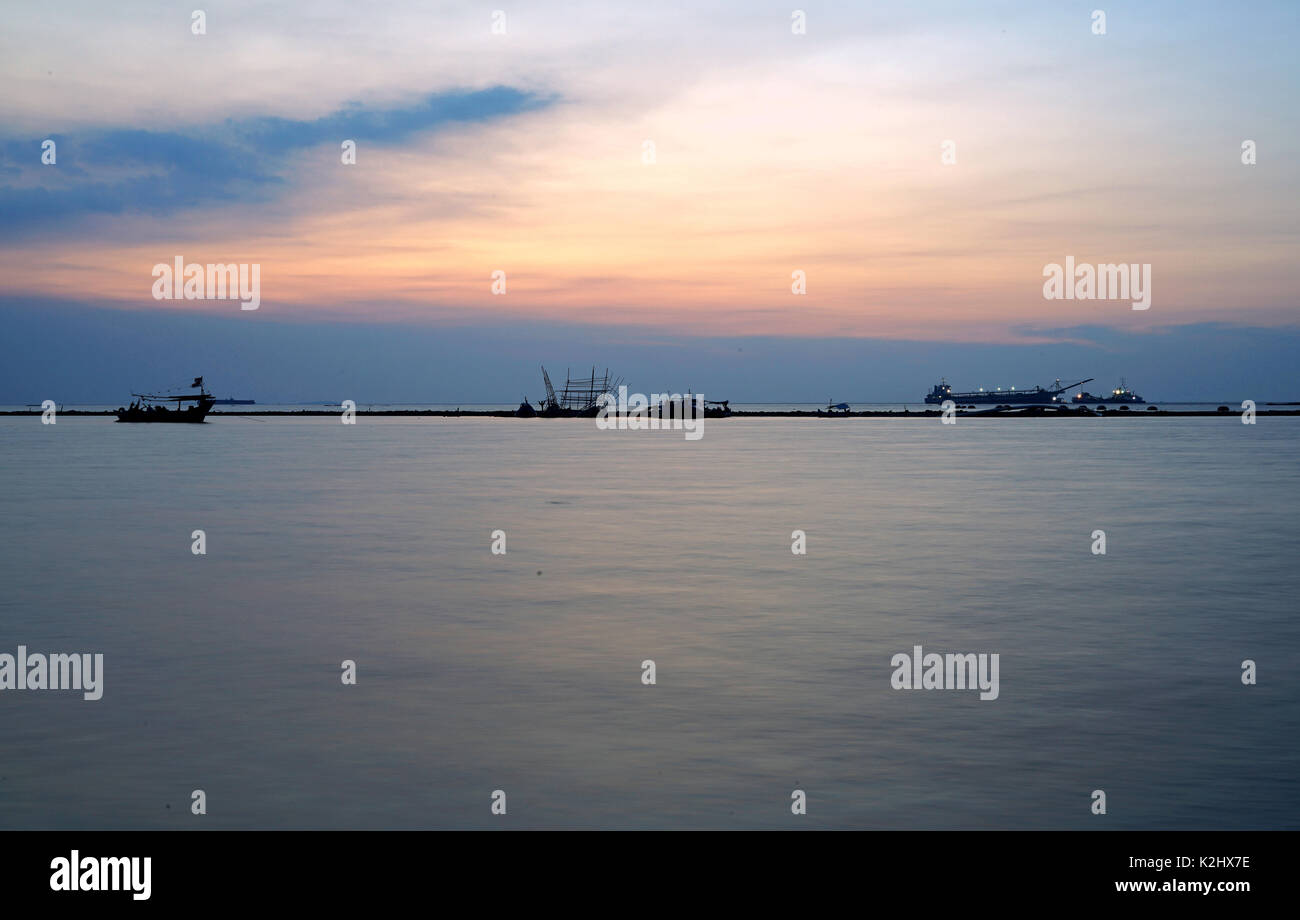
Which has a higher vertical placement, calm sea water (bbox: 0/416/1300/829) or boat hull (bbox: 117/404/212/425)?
boat hull (bbox: 117/404/212/425)

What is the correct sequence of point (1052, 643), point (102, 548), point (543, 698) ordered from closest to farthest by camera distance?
point (543, 698), point (1052, 643), point (102, 548)

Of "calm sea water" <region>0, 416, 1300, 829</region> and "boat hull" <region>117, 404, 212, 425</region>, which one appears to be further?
"boat hull" <region>117, 404, 212, 425</region>

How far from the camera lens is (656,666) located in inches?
669

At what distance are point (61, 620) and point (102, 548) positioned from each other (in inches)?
451

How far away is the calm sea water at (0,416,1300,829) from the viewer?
11.1m

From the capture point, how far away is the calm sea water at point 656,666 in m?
11.1

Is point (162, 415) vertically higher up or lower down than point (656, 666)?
higher up

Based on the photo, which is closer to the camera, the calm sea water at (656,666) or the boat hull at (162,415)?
the calm sea water at (656,666)

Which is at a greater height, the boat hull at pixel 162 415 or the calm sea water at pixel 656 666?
the boat hull at pixel 162 415

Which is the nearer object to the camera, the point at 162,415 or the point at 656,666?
the point at 656,666

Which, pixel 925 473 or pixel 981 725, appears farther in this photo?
pixel 925 473

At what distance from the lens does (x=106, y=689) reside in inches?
609
